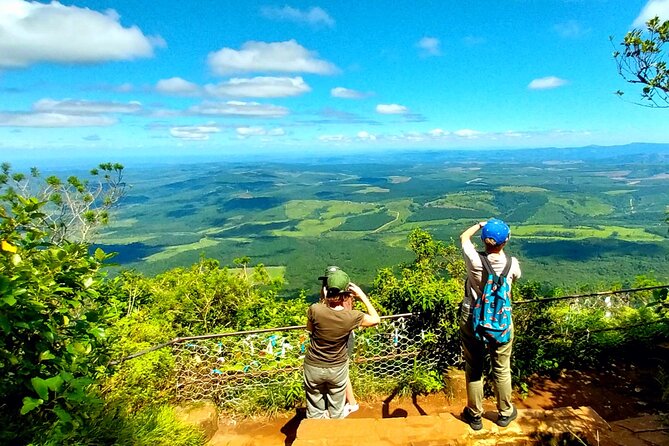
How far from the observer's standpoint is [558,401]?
442cm

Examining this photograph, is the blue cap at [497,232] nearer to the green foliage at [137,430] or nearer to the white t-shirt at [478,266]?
the white t-shirt at [478,266]

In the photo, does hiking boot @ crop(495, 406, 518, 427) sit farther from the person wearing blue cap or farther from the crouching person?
the crouching person

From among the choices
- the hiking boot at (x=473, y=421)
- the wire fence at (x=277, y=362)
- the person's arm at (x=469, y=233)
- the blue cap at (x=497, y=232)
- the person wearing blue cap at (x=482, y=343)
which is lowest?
the wire fence at (x=277, y=362)

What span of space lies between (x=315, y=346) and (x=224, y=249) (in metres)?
84.2

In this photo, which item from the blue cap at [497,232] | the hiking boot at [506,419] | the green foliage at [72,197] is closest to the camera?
the blue cap at [497,232]

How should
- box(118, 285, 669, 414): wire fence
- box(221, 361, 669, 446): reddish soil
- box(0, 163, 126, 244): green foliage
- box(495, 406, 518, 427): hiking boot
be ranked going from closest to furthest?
1. box(495, 406, 518, 427): hiking boot
2. box(221, 361, 669, 446): reddish soil
3. box(118, 285, 669, 414): wire fence
4. box(0, 163, 126, 244): green foliage

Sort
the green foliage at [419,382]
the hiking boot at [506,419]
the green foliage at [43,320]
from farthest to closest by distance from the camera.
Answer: the green foliage at [419,382] < the hiking boot at [506,419] < the green foliage at [43,320]

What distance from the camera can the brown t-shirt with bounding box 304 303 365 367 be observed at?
10.2ft

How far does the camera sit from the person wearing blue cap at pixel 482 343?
3.11 metres

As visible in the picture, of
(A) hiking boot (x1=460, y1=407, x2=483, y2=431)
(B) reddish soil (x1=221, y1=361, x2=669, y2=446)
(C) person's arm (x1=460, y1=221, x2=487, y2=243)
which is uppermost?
(C) person's arm (x1=460, y1=221, x2=487, y2=243)

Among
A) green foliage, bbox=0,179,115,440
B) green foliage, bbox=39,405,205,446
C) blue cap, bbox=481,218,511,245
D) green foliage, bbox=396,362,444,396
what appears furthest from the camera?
green foliage, bbox=396,362,444,396

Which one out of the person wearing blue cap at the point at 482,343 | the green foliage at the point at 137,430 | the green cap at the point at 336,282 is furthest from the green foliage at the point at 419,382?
the green foliage at the point at 137,430

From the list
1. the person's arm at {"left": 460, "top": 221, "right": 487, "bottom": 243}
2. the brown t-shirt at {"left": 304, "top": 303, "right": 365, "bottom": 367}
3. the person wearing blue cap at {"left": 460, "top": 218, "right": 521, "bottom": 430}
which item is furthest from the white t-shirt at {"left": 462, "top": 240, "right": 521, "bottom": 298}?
the brown t-shirt at {"left": 304, "top": 303, "right": 365, "bottom": 367}

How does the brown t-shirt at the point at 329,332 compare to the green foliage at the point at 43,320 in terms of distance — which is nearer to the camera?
the green foliage at the point at 43,320
